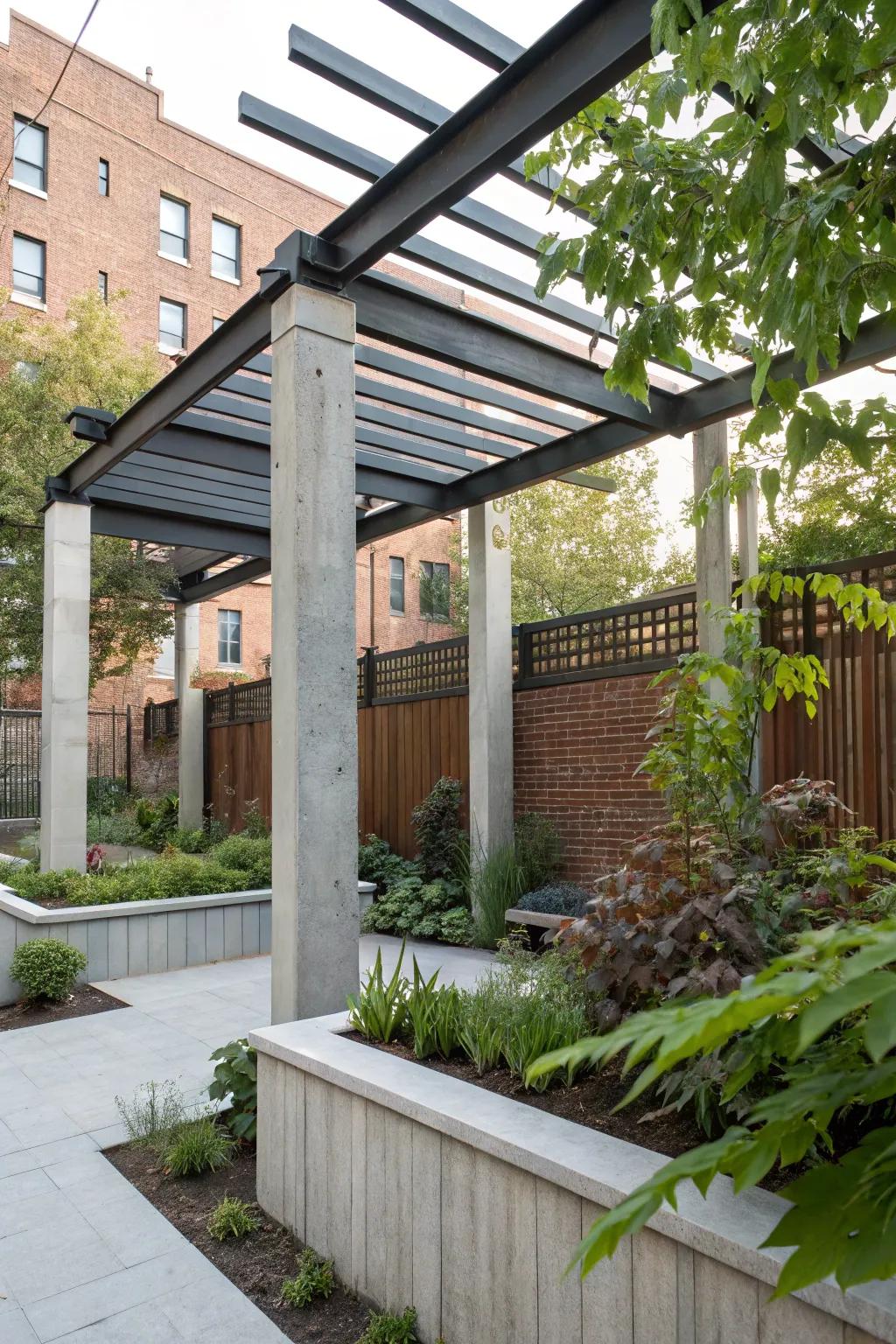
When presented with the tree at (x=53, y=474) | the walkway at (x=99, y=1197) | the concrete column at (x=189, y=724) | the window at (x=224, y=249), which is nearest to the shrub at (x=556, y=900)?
the walkway at (x=99, y=1197)

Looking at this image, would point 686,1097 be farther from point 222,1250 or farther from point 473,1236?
point 222,1250

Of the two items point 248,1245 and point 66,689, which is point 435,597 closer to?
point 66,689

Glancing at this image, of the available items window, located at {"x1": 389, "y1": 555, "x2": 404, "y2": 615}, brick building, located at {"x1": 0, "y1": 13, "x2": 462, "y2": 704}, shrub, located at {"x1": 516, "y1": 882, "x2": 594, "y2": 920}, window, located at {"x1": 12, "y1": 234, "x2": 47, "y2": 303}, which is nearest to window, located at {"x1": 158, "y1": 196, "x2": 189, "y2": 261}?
brick building, located at {"x1": 0, "y1": 13, "x2": 462, "y2": 704}

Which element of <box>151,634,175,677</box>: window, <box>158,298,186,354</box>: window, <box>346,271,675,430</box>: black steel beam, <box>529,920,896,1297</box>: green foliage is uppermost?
<box>158,298,186,354</box>: window

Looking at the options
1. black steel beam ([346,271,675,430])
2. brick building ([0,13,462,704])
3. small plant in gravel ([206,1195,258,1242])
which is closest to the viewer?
small plant in gravel ([206,1195,258,1242])

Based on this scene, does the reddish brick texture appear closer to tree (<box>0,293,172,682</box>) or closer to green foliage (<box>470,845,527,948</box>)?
green foliage (<box>470,845,527,948</box>)

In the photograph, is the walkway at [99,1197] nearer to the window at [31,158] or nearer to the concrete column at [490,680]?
the concrete column at [490,680]

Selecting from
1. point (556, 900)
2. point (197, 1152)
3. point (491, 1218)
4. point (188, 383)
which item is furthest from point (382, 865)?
point (491, 1218)

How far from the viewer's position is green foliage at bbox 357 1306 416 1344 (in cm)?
238

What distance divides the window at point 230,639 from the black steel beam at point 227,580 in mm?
8123

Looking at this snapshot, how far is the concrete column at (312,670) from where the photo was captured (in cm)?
375

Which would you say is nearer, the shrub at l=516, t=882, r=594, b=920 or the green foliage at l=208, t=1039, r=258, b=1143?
the green foliage at l=208, t=1039, r=258, b=1143

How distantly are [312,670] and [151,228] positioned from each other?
19.6 m

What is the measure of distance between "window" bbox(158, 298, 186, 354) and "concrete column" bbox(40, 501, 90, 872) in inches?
547
